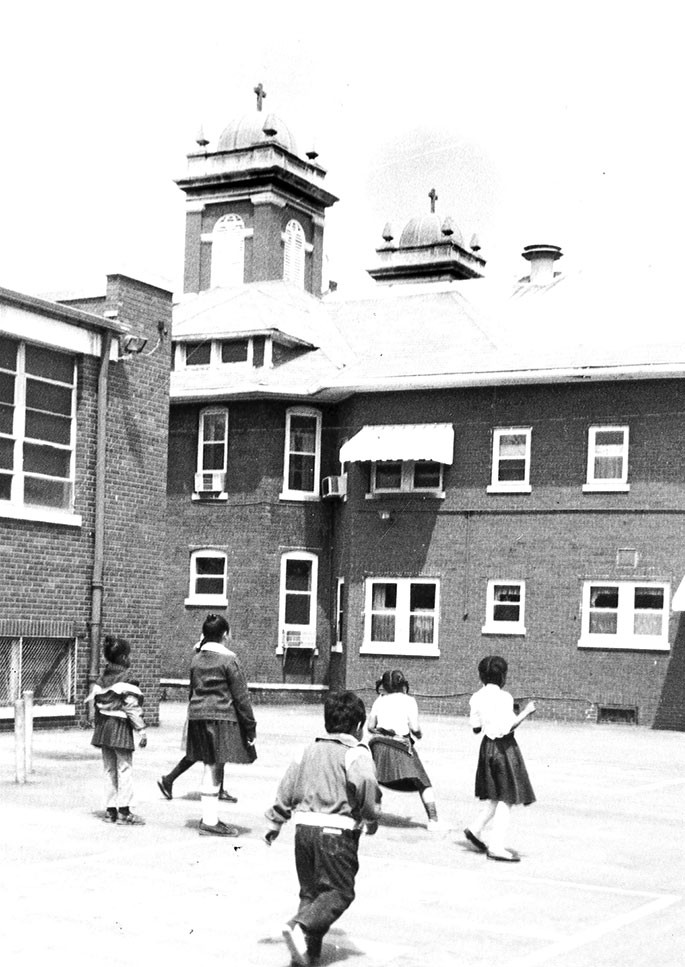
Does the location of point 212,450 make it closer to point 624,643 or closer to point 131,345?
point 624,643

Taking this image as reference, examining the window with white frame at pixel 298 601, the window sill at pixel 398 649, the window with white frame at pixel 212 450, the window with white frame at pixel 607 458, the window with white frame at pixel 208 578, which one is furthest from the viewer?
the window with white frame at pixel 212 450

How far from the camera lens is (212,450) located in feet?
112

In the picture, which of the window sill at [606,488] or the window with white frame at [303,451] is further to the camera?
the window with white frame at [303,451]

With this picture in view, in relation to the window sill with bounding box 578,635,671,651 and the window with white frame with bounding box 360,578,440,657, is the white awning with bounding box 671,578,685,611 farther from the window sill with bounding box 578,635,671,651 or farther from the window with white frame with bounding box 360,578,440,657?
the window with white frame with bounding box 360,578,440,657

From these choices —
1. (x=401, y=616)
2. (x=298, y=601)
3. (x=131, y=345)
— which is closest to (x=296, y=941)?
(x=131, y=345)

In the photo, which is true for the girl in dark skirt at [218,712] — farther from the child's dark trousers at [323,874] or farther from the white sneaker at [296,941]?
the white sneaker at [296,941]

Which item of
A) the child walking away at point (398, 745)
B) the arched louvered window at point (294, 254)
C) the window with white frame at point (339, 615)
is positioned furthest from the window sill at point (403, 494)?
the child walking away at point (398, 745)

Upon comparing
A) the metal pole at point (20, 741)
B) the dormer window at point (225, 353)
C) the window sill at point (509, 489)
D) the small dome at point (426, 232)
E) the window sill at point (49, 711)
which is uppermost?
the small dome at point (426, 232)

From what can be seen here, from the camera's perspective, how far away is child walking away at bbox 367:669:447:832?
12516 millimetres

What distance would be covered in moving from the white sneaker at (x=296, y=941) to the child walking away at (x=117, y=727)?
4.78 metres

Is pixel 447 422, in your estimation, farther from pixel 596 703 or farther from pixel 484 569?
pixel 596 703

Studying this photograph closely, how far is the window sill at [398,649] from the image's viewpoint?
31.3 meters

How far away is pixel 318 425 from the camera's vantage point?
33844mm

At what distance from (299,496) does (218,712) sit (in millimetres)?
21866
